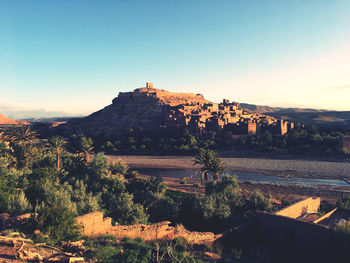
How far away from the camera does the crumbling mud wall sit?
10.6 m

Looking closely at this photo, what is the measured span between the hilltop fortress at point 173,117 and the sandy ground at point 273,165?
11.7 meters

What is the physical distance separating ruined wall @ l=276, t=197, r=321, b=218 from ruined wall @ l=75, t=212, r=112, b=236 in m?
10.0

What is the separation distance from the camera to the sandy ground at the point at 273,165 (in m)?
35.2

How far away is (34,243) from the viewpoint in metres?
7.89

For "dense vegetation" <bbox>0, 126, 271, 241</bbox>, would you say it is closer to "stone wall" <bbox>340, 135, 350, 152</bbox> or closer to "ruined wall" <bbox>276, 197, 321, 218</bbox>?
"ruined wall" <bbox>276, 197, 321, 218</bbox>

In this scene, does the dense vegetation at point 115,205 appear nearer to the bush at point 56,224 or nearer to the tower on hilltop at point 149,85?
the bush at point 56,224

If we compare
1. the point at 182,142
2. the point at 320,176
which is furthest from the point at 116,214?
the point at 182,142

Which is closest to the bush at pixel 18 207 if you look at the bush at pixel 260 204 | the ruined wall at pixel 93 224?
the ruined wall at pixel 93 224

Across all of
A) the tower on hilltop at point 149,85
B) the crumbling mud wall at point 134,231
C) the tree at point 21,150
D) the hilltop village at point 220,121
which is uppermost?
the tower on hilltop at point 149,85

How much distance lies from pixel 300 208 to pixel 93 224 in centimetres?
1380

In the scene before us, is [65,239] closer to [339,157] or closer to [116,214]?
[116,214]

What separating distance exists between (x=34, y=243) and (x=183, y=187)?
19.7 metres

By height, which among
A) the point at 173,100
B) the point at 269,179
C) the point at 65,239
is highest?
the point at 173,100

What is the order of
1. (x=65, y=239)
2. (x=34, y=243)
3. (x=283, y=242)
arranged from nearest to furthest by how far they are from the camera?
(x=34, y=243) → (x=65, y=239) → (x=283, y=242)
